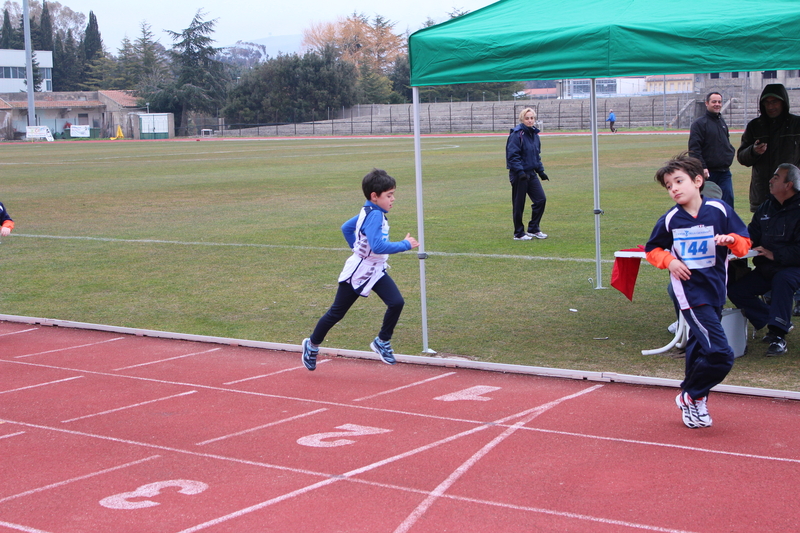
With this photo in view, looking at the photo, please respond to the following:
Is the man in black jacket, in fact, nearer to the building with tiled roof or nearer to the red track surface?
the red track surface

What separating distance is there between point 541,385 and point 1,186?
23.6 metres

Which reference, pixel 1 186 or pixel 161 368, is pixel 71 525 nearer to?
pixel 161 368

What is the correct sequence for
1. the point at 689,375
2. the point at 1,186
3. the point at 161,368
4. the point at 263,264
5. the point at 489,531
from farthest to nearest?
the point at 1,186 < the point at 263,264 < the point at 161,368 < the point at 689,375 < the point at 489,531

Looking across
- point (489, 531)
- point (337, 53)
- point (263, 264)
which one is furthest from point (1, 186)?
point (337, 53)

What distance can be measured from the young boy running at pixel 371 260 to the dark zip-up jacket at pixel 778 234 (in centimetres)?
301

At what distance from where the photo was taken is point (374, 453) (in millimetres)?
4980

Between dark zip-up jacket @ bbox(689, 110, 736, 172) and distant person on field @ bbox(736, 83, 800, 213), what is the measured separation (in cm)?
113

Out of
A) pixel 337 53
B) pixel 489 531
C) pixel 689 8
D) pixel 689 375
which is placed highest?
pixel 337 53

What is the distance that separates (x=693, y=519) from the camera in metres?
4.02

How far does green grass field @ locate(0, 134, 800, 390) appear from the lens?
7.82 metres

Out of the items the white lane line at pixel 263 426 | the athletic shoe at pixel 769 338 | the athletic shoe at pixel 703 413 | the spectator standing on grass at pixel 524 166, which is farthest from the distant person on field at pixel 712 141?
the white lane line at pixel 263 426

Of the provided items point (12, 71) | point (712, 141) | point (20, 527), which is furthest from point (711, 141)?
point (12, 71)

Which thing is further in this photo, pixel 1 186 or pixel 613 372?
pixel 1 186

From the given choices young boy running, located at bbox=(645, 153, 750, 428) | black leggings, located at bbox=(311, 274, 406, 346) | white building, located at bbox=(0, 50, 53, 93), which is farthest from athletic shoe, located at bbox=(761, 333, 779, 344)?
white building, located at bbox=(0, 50, 53, 93)
